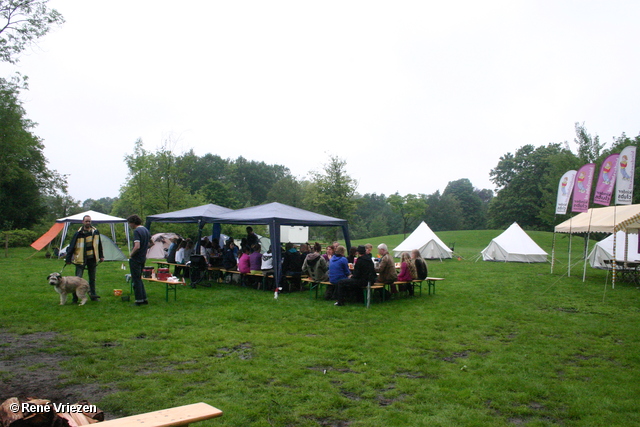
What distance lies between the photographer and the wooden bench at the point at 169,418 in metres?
2.32

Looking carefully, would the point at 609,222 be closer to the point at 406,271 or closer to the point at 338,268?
the point at 406,271

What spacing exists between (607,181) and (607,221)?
280cm

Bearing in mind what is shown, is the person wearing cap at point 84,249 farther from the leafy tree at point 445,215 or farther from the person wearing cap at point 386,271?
the leafy tree at point 445,215

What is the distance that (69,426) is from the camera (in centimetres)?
245

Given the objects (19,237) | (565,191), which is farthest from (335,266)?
(19,237)

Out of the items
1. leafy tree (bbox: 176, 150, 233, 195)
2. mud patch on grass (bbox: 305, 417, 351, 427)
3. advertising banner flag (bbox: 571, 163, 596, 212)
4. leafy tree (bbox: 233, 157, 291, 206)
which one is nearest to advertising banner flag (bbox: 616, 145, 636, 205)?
advertising banner flag (bbox: 571, 163, 596, 212)

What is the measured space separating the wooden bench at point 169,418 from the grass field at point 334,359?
35.7 inches

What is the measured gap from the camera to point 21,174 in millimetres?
29641

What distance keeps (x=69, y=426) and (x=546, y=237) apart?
4220cm

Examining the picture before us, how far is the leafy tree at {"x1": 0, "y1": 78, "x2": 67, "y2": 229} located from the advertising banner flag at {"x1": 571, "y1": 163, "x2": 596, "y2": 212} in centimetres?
2094

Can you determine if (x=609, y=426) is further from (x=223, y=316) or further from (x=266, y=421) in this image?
(x=223, y=316)

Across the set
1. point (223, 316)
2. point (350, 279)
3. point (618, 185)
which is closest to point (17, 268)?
point (223, 316)

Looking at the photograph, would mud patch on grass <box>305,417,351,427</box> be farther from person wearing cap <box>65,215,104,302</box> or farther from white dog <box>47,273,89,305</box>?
person wearing cap <box>65,215,104,302</box>

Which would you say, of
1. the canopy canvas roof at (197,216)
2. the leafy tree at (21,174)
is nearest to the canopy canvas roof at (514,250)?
the canopy canvas roof at (197,216)
